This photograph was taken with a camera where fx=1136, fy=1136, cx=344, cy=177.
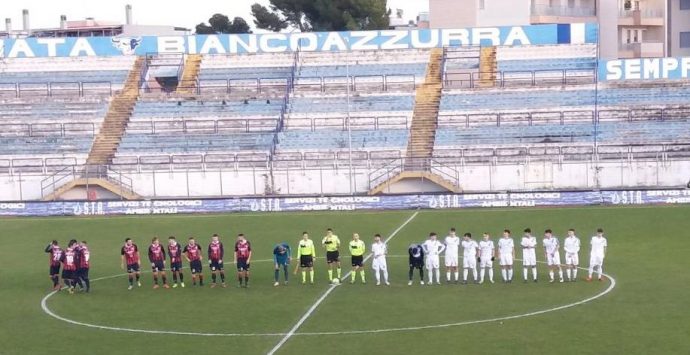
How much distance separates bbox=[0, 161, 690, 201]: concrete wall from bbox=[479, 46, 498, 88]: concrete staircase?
36.2 feet

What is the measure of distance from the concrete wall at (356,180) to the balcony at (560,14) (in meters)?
29.5

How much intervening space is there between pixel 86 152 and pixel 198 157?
287 inches

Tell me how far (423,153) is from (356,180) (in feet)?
16.0

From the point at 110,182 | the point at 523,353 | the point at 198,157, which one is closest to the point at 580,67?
the point at 198,157

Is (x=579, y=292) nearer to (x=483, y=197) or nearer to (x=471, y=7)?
(x=483, y=197)

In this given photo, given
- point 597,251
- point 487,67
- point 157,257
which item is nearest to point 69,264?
point 157,257

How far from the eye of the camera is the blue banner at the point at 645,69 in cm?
7456

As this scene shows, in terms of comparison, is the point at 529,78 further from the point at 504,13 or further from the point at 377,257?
the point at 377,257

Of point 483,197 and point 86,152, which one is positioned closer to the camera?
point 483,197

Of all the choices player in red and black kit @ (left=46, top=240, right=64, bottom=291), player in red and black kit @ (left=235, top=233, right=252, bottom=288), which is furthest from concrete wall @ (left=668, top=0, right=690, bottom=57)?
player in red and black kit @ (left=46, top=240, right=64, bottom=291)

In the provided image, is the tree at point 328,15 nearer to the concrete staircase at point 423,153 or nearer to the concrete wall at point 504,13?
the concrete wall at point 504,13

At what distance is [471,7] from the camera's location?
91.9m

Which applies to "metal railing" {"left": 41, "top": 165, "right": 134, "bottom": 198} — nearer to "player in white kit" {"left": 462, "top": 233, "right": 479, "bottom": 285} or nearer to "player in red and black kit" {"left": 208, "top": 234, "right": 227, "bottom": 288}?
"player in red and black kit" {"left": 208, "top": 234, "right": 227, "bottom": 288}

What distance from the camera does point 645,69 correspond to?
75000 millimetres
